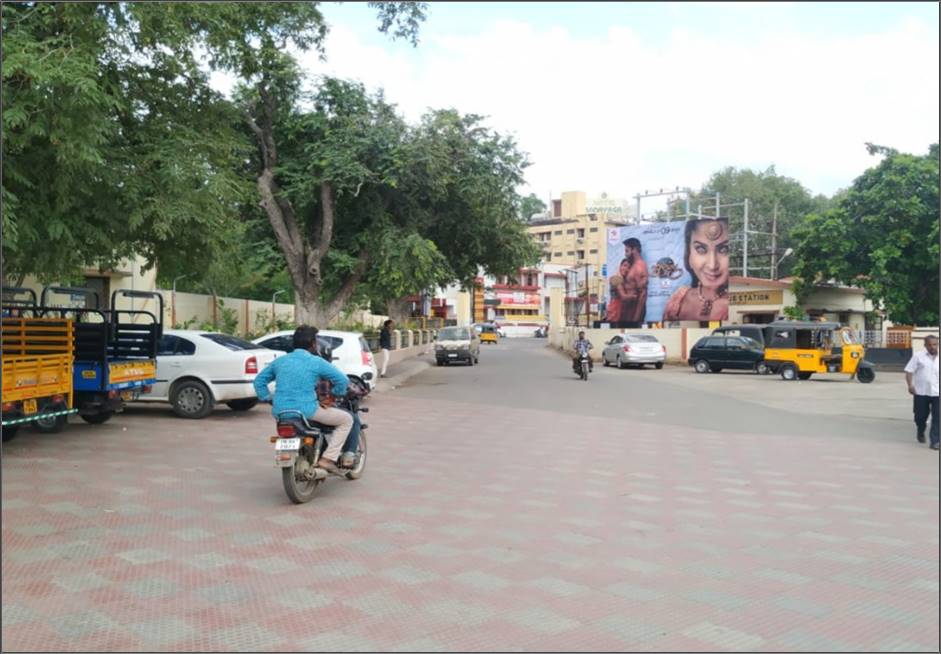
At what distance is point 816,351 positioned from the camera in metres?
26.1

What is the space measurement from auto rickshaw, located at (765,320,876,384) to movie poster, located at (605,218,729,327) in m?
9.73

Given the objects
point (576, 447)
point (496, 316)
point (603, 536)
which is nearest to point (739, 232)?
point (496, 316)

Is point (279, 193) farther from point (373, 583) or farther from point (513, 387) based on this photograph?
point (373, 583)

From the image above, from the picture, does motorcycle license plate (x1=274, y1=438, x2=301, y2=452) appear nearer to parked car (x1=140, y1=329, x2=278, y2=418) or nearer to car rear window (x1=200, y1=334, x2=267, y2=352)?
parked car (x1=140, y1=329, x2=278, y2=418)

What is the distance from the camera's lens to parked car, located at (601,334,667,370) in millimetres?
32625

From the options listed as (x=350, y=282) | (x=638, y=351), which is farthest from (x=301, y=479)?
(x=638, y=351)

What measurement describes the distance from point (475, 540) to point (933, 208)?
34.5m

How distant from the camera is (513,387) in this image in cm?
2250

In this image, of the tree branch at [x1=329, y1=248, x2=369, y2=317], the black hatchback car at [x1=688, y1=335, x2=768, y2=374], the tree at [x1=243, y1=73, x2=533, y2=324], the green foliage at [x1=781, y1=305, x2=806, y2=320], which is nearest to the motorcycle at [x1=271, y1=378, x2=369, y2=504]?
the tree at [x1=243, y1=73, x2=533, y2=324]

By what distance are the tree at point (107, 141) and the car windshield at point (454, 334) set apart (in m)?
24.5

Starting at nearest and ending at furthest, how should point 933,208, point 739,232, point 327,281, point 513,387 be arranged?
point 513,387, point 327,281, point 933,208, point 739,232

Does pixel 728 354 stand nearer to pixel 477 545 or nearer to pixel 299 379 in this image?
pixel 299 379

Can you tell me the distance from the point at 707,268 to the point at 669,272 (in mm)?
1799

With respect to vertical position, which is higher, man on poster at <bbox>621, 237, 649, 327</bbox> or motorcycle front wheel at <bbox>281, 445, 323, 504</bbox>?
man on poster at <bbox>621, 237, 649, 327</bbox>
